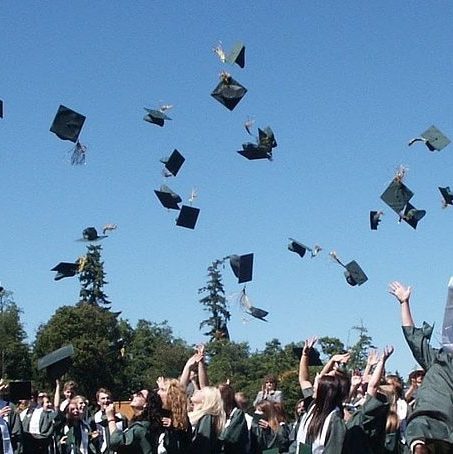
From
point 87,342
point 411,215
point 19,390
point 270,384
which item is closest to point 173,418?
point 19,390

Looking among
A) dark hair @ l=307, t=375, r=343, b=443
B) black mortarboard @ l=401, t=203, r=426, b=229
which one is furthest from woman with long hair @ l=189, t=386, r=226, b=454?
black mortarboard @ l=401, t=203, r=426, b=229

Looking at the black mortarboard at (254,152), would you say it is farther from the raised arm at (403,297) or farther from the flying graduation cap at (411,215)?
the raised arm at (403,297)

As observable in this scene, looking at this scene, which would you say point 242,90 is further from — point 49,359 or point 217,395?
point 217,395

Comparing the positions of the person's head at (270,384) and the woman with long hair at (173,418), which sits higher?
the person's head at (270,384)

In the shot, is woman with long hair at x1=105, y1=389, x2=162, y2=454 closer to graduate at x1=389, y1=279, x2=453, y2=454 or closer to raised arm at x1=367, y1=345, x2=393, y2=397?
raised arm at x1=367, y1=345, x2=393, y2=397

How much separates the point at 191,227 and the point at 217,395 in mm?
5720

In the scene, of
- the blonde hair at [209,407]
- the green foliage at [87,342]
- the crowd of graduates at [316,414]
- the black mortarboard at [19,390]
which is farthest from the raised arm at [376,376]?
the green foliage at [87,342]

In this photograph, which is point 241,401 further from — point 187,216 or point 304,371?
point 187,216

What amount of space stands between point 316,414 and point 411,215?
6498 mm

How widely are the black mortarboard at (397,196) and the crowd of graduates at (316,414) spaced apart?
9.20 feet

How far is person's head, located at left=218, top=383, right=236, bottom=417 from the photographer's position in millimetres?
7909

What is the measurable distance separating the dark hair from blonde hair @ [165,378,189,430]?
1.34m

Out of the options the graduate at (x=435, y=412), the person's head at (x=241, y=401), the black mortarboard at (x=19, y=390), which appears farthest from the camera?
the black mortarboard at (x=19, y=390)

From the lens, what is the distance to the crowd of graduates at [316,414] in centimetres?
409
